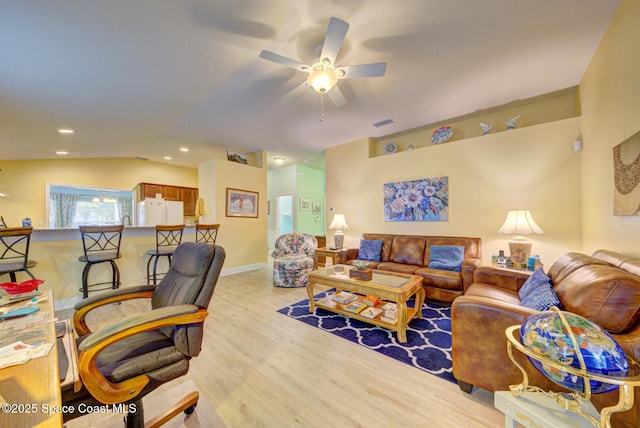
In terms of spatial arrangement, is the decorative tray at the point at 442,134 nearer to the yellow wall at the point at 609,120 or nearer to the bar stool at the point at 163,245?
the yellow wall at the point at 609,120

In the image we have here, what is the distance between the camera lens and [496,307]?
1476 millimetres

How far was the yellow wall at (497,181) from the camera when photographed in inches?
119

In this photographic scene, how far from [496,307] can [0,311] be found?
2784 mm

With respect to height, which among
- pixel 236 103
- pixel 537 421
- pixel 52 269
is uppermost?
pixel 236 103

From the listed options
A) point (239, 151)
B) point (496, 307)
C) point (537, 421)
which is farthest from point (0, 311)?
point (239, 151)

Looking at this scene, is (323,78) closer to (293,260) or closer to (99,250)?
(293,260)

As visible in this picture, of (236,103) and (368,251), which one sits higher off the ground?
(236,103)

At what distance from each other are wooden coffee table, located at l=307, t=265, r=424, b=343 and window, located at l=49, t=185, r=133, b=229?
5.65m

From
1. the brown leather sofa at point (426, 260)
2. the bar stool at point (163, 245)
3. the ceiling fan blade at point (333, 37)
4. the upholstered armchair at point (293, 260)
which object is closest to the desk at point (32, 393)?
the ceiling fan blade at point (333, 37)

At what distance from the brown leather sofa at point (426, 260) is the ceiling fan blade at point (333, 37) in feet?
8.41

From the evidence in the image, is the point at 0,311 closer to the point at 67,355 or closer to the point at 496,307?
the point at 67,355

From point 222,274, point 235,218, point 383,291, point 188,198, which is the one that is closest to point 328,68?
point 383,291

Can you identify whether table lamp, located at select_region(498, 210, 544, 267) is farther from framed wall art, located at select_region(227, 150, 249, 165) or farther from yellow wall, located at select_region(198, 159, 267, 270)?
framed wall art, located at select_region(227, 150, 249, 165)

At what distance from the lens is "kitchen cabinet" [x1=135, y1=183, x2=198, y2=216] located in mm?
6035
